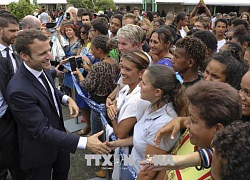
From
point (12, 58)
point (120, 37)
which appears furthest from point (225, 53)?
point (12, 58)

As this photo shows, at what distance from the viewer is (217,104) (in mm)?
1393

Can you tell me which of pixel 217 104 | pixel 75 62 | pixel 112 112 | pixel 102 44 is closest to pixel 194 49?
pixel 112 112

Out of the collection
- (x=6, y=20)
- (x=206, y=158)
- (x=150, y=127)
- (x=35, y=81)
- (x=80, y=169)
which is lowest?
(x=80, y=169)

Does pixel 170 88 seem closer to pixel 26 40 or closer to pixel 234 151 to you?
pixel 234 151

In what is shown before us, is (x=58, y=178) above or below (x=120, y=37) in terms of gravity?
below

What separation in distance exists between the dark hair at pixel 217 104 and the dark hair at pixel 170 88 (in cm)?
55

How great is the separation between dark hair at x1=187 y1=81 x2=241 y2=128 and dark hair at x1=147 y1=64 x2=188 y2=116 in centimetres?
55

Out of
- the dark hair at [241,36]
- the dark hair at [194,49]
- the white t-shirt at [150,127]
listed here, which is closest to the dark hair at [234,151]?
the white t-shirt at [150,127]

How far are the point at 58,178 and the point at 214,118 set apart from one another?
2.01 m

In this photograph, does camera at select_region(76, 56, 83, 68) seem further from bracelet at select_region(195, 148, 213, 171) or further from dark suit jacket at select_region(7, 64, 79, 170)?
bracelet at select_region(195, 148, 213, 171)

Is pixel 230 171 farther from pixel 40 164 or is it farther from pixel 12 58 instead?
pixel 12 58

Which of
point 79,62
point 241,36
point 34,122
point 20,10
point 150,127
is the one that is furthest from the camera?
point 20,10

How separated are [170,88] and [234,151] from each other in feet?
3.52

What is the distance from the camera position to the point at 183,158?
136 cm
